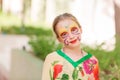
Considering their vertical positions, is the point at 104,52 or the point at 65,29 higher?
the point at 65,29

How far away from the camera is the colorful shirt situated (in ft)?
6.61

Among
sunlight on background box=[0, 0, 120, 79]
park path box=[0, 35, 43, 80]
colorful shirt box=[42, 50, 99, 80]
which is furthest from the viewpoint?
sunlight on background box=[0, 0, 120, 79]

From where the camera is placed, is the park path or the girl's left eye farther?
the park path

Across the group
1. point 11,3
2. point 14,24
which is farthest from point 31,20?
point 11,3

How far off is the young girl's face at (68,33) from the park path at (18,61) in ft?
13.0

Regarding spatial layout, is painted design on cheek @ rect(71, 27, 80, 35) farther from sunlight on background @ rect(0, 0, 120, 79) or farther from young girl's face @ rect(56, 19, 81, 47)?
sunlight on background @ rect(0, 0, 120, 79)

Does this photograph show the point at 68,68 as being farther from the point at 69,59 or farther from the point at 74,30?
the point at 74,30

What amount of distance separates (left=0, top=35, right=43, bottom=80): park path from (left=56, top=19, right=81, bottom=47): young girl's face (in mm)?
3971

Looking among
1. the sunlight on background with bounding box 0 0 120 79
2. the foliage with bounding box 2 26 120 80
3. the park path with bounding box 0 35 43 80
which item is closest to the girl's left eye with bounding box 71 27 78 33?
the foliage with bounding box 2 26 120 80

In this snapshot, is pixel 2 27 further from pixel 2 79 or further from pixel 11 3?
pixel 2 79

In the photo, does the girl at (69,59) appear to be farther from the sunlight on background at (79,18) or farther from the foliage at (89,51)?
the sunlight on background at (79,18)

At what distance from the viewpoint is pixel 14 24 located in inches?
741

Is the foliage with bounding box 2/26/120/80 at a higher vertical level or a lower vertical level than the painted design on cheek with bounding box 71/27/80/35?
lower

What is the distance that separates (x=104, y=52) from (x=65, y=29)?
3.67 metres
